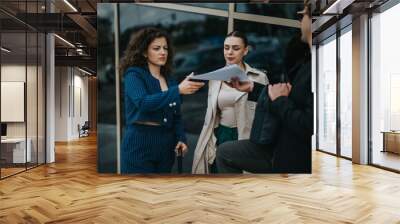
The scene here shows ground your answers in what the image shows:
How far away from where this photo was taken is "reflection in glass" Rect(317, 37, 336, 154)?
10.8 meters

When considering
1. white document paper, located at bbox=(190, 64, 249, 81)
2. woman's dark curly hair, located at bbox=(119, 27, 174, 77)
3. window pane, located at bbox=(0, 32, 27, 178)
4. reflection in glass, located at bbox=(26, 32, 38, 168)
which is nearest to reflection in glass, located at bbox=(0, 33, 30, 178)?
window pane, located at bbox=(0, 32, 27, 178)

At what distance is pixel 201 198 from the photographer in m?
5.20

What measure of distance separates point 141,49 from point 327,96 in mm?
6656

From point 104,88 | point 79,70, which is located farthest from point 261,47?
point 79,70

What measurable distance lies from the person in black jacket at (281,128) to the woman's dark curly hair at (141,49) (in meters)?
1.12

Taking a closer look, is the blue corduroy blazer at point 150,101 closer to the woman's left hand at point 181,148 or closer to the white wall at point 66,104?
the woman's left hand at point 181,148

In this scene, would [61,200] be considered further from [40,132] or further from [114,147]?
[40,132]

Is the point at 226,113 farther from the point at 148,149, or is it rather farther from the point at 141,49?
the point at 141,49

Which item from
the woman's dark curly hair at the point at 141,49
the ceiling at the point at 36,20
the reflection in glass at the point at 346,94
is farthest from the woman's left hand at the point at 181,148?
the reflection in glass at the point at 346,94

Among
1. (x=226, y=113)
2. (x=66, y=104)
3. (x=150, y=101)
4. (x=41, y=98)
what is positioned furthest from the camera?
(x=66, y=104)

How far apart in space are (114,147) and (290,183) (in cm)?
292

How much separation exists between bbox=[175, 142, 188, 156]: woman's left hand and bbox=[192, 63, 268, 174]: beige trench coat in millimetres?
178

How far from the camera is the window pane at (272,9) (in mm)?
6520

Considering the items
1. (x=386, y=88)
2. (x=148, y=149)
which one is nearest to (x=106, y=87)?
(x=148, y=149)
